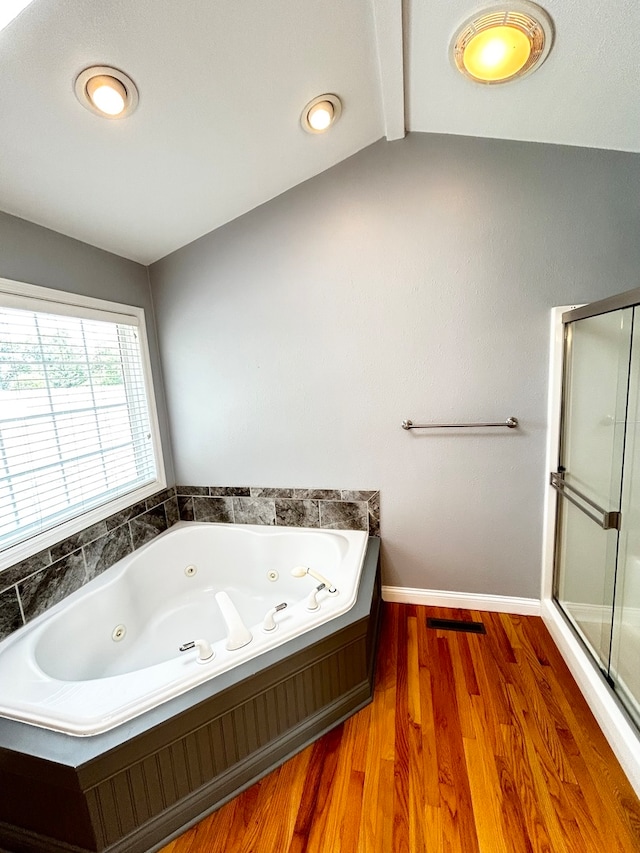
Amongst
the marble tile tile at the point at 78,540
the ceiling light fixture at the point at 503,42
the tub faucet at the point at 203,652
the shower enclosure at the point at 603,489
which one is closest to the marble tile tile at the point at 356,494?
the shower enclosure at the point at 603,489

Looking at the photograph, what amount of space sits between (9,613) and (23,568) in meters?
0.16

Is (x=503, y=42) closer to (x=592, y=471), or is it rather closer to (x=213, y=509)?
(x=592, y=471)

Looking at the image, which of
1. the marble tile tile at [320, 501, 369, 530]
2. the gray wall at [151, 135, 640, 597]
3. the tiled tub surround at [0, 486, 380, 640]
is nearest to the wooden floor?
the gray wall at [151, 135, 640, 597]

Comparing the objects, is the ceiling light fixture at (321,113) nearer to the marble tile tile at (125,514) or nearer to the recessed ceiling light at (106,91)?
the recessed ceiling light at (106,91)

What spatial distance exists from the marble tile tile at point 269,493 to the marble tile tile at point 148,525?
588 millimetres

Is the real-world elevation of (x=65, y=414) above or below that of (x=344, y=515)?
above

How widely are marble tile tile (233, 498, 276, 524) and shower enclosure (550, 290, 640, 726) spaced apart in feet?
5.15

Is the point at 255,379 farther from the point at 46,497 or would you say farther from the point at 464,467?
the point at 464,467

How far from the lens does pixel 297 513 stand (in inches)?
85.0

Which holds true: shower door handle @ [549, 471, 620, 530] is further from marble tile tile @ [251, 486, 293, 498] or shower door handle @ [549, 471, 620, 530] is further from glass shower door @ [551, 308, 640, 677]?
marble tile tile @ [251, 486, 293, 498]

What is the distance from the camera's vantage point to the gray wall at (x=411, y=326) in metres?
1.65

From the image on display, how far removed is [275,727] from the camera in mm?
1268

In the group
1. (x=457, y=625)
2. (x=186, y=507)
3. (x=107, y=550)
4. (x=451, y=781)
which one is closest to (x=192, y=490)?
(x=186, y=507)

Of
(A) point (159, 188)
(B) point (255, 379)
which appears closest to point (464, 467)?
(B) point (255, 379)
